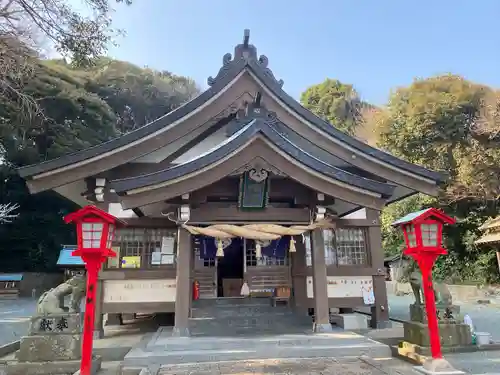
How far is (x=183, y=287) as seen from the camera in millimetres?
7883

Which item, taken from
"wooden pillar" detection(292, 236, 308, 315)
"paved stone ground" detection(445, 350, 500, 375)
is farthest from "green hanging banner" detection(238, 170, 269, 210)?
"paved stone ground" detection(445, 350, 500, 375)

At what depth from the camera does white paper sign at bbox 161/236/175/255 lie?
9589 mm

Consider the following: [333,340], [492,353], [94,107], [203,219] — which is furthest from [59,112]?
[492,353]

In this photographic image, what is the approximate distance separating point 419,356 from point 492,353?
1.92 m

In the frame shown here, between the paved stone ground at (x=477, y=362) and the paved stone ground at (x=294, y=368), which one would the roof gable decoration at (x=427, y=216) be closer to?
the paved stone ground at (x=294, y=368)

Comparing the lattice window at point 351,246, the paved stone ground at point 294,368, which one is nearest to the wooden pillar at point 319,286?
the paved stone ground at point 294,368

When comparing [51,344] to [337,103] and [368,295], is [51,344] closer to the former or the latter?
[368,295]

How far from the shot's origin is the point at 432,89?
93.4 feet

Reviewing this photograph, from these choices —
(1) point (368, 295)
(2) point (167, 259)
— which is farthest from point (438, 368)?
(2) point (167, 259)

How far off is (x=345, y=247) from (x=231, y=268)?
5334 millimetres

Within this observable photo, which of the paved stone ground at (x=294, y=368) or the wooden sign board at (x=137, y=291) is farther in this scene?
the wooden sign board at (x=137, y=291)

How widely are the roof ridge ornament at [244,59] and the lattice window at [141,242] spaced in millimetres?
4536

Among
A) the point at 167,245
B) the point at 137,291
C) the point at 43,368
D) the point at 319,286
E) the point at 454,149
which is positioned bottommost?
the point at 43,368

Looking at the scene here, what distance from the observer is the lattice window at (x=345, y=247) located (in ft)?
34.0
